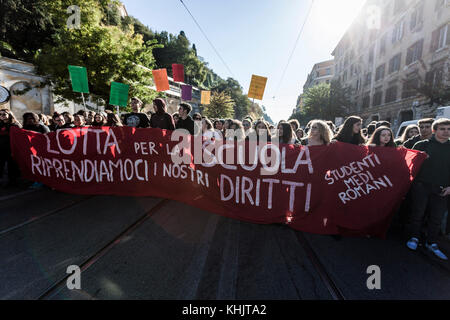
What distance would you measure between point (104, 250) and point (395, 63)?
100ft

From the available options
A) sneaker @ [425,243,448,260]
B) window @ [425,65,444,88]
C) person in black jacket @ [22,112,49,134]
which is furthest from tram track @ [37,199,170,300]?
window @ [425,65,444,88]

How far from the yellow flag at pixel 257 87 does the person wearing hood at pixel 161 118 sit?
3940mm

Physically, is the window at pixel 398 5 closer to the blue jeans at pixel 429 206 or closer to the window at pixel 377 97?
the window at pixel 377 97

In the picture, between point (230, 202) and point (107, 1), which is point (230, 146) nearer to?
point (230, 202)

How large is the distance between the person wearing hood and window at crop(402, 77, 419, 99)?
73.8 ft

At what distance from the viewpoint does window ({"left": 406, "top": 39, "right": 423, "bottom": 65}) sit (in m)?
19.5

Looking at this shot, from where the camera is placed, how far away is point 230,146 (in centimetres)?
400

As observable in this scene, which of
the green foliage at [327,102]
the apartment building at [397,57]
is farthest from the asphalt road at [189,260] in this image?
the green foliage at [327,102]

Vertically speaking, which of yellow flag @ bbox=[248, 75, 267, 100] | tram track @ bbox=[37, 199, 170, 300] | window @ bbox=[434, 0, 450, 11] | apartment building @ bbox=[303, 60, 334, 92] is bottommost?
tram track @ bbox=[37, 199, 170, 300]

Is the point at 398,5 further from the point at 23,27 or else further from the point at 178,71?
the point at 23,27

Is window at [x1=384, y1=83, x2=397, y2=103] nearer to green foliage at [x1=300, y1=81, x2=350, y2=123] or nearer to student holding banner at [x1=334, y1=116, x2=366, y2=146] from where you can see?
green foliage at [x1=300, y1=81, x2=350, y2=123]

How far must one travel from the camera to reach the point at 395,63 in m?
23.6
